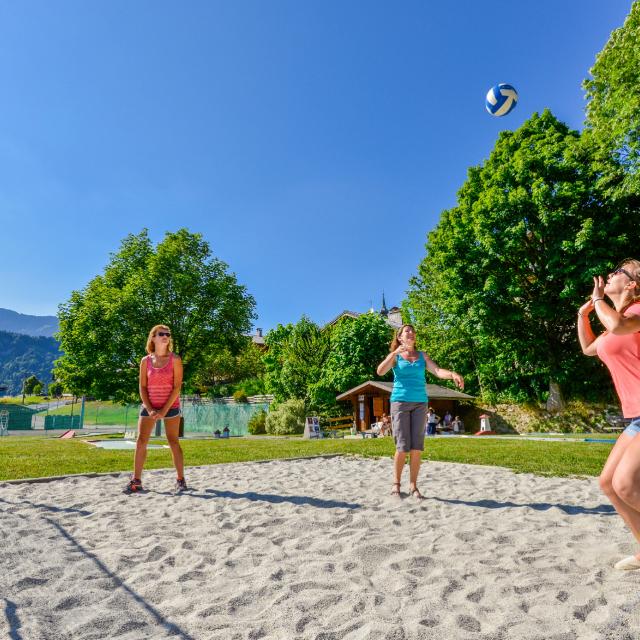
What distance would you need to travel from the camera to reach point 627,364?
293cm

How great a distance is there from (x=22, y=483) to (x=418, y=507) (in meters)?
5.86

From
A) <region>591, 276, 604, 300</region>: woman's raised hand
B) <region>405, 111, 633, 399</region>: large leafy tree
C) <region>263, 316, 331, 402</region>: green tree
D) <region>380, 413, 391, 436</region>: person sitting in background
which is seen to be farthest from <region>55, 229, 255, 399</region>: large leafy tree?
<region>591, 276, 604, 300</region>: woman's raised hand

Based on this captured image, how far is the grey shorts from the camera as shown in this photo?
5711mm

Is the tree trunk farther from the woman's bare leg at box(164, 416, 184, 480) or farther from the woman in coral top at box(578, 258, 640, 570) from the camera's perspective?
→ the woman in coral top at box(578, 258, 640, 570)

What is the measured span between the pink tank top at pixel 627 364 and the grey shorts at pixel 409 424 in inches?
115

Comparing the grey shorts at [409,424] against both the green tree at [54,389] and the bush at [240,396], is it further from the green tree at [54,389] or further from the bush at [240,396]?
the bush at [240,396]

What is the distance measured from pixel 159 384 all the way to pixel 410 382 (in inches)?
132

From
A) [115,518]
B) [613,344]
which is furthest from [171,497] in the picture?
[613,344]

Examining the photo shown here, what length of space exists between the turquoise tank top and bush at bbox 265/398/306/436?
87.3 ft

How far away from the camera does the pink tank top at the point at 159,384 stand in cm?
626

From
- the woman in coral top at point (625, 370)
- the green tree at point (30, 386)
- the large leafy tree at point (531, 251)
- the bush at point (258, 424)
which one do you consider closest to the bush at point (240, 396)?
the bush at point (258, 424)

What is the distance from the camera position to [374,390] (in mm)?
30453

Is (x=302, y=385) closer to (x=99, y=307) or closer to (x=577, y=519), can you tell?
(x=99, y=307)

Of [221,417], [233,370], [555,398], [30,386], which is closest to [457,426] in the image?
[555,398]
